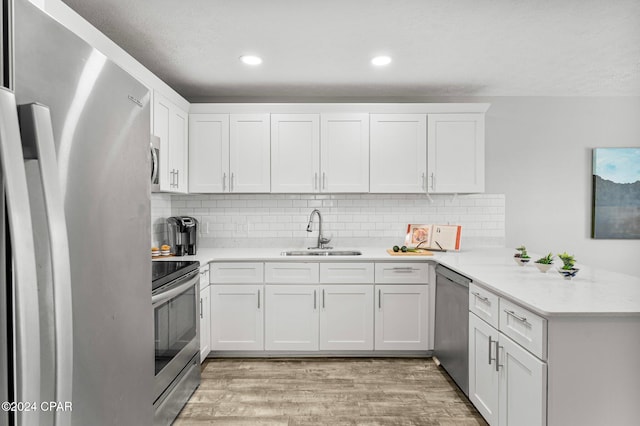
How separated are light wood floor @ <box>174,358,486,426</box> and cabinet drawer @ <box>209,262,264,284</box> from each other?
0.69 metres

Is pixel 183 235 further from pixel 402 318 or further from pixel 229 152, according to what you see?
pixel 402 318

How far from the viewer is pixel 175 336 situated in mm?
2246

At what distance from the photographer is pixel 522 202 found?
3.83 metres

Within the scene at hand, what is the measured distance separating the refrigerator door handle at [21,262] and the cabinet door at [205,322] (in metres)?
2.45

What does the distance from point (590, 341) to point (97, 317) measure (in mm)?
1809

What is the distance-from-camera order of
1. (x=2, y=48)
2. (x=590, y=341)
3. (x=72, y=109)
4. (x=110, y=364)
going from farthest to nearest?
(x=590, y=341) < (x=110, y=364) < (x=72, y=109) < (x=2, y=48)

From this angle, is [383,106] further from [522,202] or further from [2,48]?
[2,48]

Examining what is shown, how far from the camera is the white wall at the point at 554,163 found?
378cm

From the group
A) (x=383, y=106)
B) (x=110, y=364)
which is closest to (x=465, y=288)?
(x=383, y=106)

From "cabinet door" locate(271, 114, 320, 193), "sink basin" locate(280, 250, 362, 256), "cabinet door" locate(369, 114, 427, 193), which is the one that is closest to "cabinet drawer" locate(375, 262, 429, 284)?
"sink basin" locate(280, 250, 362, 256)

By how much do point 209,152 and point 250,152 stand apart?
39 centimetres

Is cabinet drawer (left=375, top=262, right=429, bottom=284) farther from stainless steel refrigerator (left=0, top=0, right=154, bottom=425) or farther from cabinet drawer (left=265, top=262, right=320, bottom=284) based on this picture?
stainless steel refrigerator (left=0, top=0, right=154, bottom=425)

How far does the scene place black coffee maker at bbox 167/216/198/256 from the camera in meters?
3.29

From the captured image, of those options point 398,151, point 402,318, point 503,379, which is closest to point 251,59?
point 398,151
